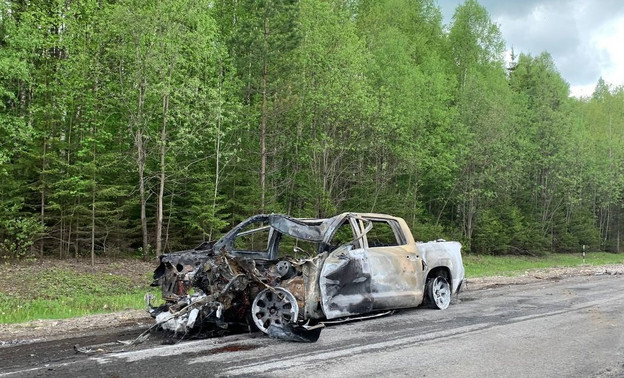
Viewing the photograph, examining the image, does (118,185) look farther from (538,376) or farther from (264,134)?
(538,376)

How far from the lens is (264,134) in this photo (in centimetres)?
2241

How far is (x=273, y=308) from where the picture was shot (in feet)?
23.2

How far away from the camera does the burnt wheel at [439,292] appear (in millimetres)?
9570

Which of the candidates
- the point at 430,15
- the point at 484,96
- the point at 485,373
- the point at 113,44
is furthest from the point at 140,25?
the point at 430,15

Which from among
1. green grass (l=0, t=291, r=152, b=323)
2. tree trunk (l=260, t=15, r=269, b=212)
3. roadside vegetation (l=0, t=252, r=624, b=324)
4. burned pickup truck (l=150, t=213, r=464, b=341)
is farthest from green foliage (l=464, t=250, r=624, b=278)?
green grass (l=0, t=291, r=152, b=323)

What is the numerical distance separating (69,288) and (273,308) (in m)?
9.89

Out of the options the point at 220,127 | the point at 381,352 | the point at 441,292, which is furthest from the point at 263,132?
the point at 381,352

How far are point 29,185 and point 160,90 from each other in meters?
5.49

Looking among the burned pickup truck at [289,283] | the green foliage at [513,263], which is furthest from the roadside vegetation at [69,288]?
the green foliage at [513,263]

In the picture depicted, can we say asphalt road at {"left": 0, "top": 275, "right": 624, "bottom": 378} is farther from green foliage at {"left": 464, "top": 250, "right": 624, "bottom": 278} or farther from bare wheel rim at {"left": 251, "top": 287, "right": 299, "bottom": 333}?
green foliage at {"left": 464, "top": 250, "right": 624, "bottom": 278}

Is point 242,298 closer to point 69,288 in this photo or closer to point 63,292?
point 63,292

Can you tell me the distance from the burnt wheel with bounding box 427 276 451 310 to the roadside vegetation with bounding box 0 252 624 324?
19.0ft

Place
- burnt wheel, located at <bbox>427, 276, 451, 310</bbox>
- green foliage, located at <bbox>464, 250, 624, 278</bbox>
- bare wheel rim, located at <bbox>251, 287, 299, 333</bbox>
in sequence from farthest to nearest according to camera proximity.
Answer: green foliage, located at <bbox>464, 250, 624, 278</bbox> < burnt wheel, located at <bbox>427, 276, 451, 310</bbox> < bare wheel rim, located at <bbox>251, 287, 299, 333</bbox>

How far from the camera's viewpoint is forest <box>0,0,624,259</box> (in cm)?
1808
